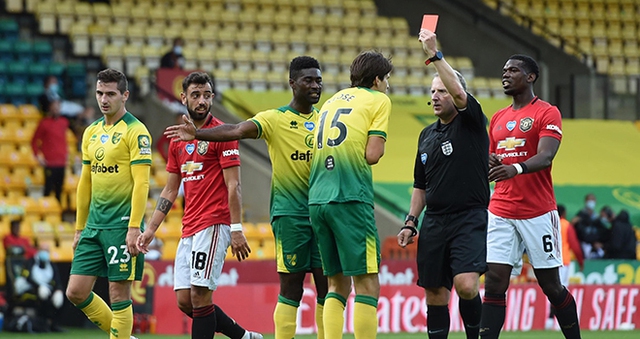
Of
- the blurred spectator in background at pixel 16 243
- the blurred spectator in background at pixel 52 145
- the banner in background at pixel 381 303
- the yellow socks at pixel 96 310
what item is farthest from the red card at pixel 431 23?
the blurred spectator in background at pixel 52 145

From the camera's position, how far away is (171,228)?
16984mm

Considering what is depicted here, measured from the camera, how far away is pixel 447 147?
779 cm

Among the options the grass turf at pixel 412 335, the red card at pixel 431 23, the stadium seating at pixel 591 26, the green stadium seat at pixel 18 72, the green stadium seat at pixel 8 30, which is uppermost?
the stadium seating at pixel 591 26

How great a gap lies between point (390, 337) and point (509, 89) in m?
4.87

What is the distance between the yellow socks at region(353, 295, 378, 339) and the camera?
7242 mm

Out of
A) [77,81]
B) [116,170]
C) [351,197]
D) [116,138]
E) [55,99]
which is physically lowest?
[351,197]

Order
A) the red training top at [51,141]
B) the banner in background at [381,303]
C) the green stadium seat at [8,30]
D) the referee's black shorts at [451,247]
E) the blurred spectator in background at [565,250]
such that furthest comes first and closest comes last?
the green stadium seat at [8,30], the red training top at [51,141], the blurred spectator in background at [565,250], the banner in background at [381,303], the referee's black shorts at [451,247]

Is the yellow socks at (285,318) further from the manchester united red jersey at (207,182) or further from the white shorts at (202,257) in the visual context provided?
the manchester united red jersey at (207,182)

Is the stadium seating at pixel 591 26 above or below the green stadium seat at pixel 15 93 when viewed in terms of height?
above

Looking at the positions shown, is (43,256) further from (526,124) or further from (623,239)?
(623,239)

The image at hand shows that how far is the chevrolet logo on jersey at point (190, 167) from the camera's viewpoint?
333 inches

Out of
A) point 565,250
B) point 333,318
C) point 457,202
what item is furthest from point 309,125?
point 565,250

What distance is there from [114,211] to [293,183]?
155 cm

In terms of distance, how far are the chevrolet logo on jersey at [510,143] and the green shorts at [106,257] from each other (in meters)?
3.09
